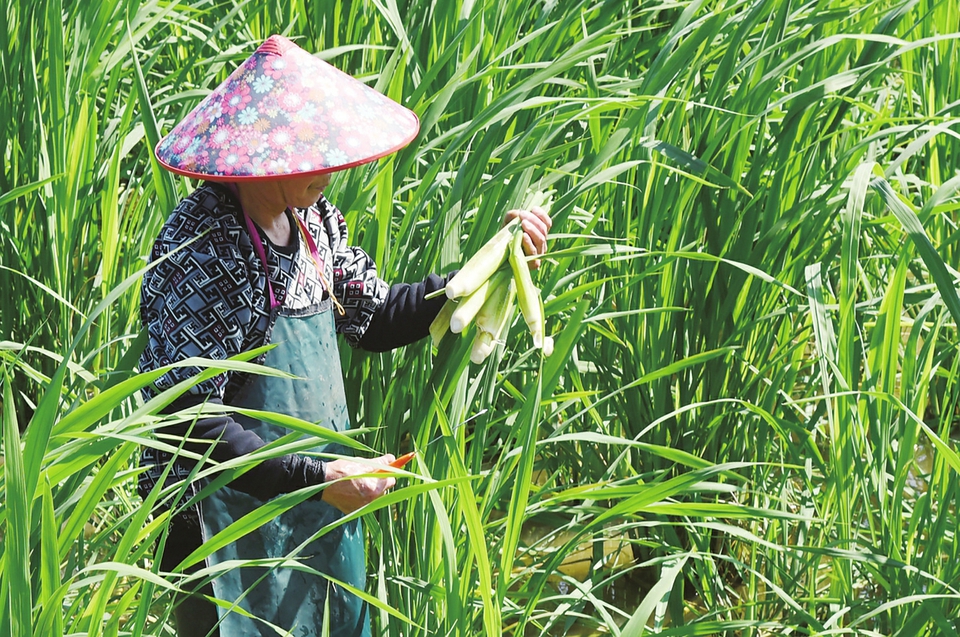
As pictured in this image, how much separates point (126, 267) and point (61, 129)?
26 centimetres

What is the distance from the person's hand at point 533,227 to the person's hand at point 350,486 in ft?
1.07

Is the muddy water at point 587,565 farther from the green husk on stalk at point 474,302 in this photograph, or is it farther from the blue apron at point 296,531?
the green husk on stalk at point 474,302

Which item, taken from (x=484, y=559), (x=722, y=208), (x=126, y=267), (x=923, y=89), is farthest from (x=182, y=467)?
(x=923, y=89)

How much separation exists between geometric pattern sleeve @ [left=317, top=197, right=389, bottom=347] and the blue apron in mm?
67

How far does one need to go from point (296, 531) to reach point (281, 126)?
55 cm

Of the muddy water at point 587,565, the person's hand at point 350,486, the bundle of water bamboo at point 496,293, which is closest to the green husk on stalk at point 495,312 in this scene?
the bundle of water bamboo at point 496,293

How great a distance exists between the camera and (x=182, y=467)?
4.68 feet

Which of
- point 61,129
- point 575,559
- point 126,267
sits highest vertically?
point 61,129

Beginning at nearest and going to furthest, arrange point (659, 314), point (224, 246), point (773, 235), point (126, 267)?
point (224, 246), point (773, 235), point (659, 314), point (126, 267)

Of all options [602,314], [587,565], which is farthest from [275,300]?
[587,565]

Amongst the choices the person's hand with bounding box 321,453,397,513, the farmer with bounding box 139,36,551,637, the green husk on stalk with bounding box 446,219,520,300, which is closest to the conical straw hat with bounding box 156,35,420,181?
the farmer with bounding box 139,36,551,637

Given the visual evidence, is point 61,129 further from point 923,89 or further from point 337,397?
point 923,89

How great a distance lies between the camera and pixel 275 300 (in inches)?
55.6

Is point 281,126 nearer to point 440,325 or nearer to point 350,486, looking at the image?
point 440,325
